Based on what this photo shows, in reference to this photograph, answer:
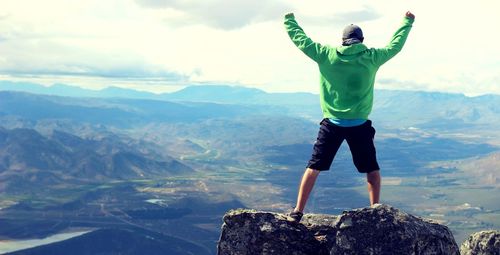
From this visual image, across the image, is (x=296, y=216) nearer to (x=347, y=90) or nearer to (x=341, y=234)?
(x=341, y=234)

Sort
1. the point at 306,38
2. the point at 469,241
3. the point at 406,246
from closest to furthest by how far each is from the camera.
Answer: the point at 406,246 → the point at 306,38 → the point at 469,241

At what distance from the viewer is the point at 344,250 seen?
18.1 metres

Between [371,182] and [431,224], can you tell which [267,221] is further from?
[431,224]

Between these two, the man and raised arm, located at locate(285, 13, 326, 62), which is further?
raised arm, located at locate(285, 13, 326, 62)

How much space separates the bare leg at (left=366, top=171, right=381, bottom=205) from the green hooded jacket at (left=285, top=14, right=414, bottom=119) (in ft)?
7.80

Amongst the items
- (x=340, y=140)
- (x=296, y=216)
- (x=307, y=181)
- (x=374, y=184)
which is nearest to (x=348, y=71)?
(x=340, y=140)

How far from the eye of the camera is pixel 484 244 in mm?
24203

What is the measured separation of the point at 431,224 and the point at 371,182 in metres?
2.62

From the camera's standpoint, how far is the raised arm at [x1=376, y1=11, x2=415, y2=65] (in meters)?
18.4

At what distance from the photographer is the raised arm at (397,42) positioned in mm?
18391

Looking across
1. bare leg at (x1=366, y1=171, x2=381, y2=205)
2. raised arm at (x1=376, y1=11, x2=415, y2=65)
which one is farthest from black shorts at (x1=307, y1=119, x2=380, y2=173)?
raised arm at (x1=376, y1=11, x2=415, y2=65)

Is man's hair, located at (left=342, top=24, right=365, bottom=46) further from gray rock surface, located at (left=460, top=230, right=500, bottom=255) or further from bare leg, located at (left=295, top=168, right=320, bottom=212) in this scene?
gray rock surface, located at (left=460, top=230, right=500, bottom=255)

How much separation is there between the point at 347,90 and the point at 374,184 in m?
4.02

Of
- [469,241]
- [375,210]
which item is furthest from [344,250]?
[469,241]
